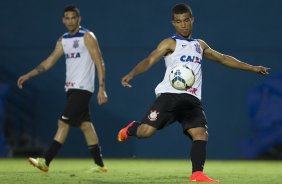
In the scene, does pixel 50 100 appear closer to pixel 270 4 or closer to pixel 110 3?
pixel 110 3

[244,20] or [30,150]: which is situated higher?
[244,20]

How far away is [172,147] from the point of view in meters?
16.4

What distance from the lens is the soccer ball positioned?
7.78 m

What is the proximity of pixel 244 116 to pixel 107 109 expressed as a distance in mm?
2994

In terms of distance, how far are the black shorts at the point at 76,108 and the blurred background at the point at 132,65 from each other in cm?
661

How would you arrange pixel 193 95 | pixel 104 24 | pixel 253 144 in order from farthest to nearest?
pixel 104 24 < pixel 253 144 < pixel 193 95

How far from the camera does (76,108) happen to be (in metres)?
9.62

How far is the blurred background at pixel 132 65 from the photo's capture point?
1639cm

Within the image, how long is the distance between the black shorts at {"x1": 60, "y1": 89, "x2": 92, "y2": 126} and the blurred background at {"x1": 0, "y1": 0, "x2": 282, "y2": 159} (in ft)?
21.7

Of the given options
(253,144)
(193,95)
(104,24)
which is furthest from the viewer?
(104,24)

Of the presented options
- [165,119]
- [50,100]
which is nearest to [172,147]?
[50,100]

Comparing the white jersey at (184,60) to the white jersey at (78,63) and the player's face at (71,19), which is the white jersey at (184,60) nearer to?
the white jersey at (78,63)

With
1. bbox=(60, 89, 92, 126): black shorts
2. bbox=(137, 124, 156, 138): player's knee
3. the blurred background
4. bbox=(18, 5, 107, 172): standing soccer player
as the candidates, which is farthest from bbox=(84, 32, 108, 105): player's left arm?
the blurred background

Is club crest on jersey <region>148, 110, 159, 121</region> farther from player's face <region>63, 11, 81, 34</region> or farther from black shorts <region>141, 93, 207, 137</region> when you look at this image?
player's face <region>63, 11, 81, 34</region>
